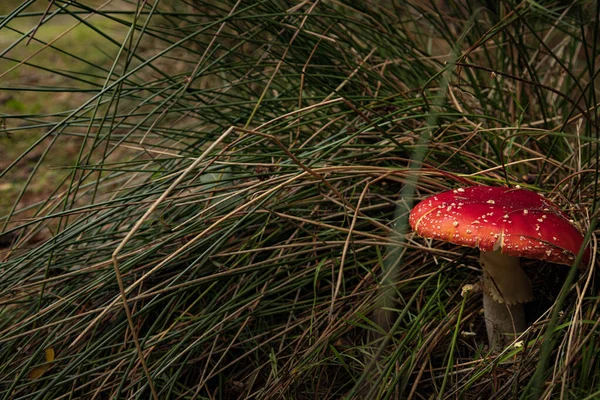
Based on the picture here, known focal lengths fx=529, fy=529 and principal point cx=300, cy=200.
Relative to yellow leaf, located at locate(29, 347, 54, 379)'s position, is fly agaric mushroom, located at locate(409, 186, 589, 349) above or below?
below

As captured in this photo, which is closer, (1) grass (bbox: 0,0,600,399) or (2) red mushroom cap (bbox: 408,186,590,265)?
(2) red mushroom cap (bbox: 408,186,590,265)

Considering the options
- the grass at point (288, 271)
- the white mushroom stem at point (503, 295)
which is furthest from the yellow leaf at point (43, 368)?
the white mushroom stem at point (503, 295)

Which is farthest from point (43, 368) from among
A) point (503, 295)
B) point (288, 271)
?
point (503, 295)

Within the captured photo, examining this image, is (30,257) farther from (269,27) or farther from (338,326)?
(269,27)

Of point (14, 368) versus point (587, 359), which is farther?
point (14, 368)

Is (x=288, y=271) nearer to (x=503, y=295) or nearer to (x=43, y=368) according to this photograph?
(x=503, y=295)

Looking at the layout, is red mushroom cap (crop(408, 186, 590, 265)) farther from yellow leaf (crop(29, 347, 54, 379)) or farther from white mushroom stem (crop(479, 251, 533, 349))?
yellow leaf (crop(29, 347, 54, 379))

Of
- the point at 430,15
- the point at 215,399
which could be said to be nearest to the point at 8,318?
the point at 215,399

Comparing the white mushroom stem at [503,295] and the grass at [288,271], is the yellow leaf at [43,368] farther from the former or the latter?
the white mushroom stem at [503,295]

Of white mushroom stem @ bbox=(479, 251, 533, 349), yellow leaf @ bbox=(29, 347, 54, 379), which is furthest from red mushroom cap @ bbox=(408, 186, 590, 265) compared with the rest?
yellow leaf @ bbox=(29, 347, 54, 379)
